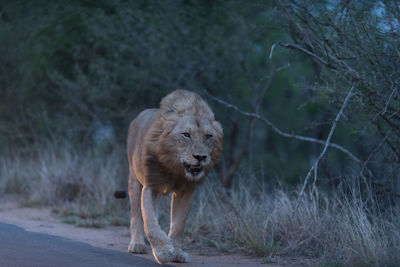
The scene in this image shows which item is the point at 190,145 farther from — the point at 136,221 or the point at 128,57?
the point at 128,57

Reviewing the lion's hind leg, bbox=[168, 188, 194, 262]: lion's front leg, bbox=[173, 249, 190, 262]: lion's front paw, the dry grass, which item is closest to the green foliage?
the dry grass

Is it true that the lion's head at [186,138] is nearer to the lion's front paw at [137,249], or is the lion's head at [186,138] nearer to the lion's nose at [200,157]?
the lion's nose at [200,157]

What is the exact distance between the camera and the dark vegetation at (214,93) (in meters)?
6.26

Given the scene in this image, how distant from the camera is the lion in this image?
498 cm

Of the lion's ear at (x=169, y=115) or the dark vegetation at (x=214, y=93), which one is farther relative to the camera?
the dark vegetation at (x=214, y=93)

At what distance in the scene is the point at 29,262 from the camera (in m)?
4.14

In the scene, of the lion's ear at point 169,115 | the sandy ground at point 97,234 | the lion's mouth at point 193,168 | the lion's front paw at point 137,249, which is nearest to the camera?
the lion's mouth at point 193,168

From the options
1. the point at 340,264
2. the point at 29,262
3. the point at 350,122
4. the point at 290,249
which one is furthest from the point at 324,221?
the point at 29,262

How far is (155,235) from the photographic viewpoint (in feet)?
16.5

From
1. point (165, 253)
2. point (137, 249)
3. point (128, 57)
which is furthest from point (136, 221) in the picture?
point (128, 57)

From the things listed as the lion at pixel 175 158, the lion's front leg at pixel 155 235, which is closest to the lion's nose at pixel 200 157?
the lion at pixel 175 158

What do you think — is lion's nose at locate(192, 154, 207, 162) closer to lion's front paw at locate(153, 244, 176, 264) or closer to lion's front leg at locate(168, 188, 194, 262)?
lion's front leg at locate(168, 188, 194, 262)

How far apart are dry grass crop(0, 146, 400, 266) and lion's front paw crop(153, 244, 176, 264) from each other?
1.42 m

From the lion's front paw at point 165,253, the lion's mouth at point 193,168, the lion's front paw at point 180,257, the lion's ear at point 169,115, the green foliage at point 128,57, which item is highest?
the green foliage at point 128,57
